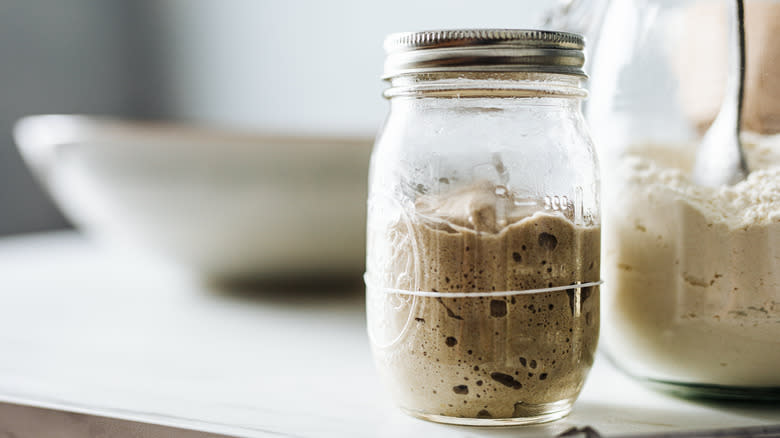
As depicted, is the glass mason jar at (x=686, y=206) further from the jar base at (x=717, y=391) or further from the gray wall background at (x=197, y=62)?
the gray wall background at (x=197, y=62)

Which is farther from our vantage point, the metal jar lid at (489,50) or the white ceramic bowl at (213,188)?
the white ceramic bowl at (213,188)

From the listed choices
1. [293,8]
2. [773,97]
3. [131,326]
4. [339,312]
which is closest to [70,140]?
[131,326]

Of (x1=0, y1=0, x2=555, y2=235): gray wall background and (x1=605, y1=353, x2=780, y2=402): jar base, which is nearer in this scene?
(x1=605, y1=353, x2=780, y2=402): jar base

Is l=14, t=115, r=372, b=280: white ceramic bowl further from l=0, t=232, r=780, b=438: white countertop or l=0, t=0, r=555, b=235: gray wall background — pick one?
l=0, t=0, r=555, b=235: gray wall background

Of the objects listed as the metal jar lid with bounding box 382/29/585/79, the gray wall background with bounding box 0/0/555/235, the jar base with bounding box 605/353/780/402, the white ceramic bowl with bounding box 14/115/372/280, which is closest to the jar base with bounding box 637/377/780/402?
the jar base with bounding box 605/353/780/402

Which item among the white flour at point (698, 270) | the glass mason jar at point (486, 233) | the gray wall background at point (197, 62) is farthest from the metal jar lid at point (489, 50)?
the gray wall background at point (197, 62)

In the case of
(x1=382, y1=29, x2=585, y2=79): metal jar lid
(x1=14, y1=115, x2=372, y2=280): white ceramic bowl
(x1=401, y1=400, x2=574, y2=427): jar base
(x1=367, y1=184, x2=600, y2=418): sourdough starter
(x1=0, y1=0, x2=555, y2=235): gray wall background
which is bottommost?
(x1=401, y1=400, x2=574, y2=427): jar base
